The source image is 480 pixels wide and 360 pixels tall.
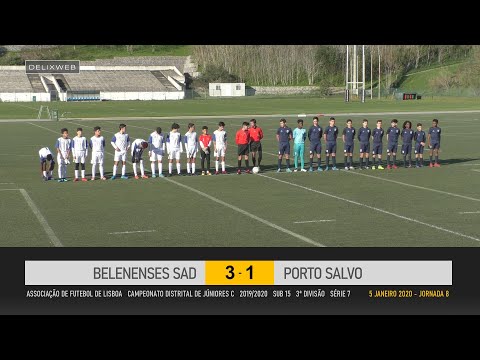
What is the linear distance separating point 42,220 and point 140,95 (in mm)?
92376

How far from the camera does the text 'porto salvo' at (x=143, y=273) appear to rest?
9.17 meters

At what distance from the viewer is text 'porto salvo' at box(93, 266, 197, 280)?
917 cm

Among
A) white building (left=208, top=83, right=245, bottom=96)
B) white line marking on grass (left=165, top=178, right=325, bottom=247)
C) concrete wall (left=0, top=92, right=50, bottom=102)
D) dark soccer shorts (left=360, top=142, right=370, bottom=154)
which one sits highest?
white building (left=208, top=83, right=245, bottom=96)

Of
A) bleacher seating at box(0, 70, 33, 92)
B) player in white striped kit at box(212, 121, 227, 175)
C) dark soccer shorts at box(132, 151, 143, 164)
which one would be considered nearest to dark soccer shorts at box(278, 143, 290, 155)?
player in white striped kit at box(212, 121, 227, 175)

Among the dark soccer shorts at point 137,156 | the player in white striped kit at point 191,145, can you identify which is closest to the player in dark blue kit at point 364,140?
the player in white striped kit at point 191,145

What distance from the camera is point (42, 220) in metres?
17.1

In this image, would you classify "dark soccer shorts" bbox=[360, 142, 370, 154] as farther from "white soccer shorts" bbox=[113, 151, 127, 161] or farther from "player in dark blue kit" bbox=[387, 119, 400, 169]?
"white soccer shorts" bbox=[113, 151, 127, 161]

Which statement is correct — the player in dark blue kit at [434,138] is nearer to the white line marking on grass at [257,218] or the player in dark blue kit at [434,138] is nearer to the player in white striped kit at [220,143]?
the player in white striped kit at [220,143]

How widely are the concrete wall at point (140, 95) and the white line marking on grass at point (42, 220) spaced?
87033mm

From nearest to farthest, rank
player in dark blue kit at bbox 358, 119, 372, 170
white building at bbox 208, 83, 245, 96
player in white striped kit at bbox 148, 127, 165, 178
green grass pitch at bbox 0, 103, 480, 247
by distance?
green grass pitch at bbox 0, 103, 480, 247
player in white striped kit at bbox 148, 127, 165, 178
player in dark blue kit at bbox 358, 119, 372, 170
white building at bbox 208, 83, 245, 96

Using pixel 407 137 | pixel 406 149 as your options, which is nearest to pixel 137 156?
pixel 407 137

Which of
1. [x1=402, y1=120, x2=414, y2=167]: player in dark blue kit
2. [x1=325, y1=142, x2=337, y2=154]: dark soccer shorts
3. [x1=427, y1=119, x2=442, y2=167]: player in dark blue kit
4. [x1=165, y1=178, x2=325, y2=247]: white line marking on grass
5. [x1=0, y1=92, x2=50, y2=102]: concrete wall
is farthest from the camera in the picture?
[x1=0, y1=92, x2=50, y2=102]: concrete wall

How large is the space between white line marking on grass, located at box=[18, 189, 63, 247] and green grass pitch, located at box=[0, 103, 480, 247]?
21 millimetres

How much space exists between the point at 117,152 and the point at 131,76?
317 ft
